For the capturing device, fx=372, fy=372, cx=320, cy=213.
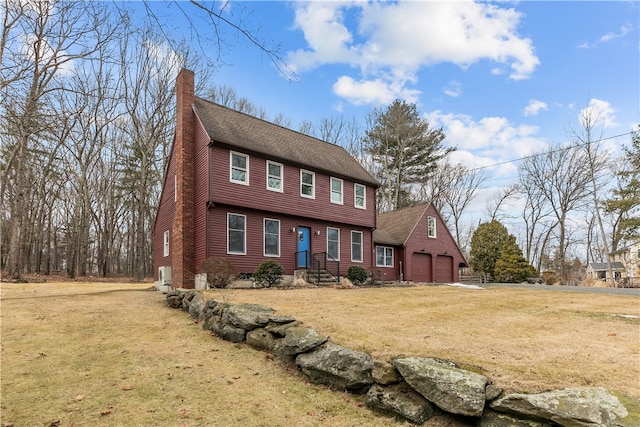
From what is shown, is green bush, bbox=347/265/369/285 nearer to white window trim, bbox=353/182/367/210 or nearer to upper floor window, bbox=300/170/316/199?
white window trim, bbox=353/182/367/210

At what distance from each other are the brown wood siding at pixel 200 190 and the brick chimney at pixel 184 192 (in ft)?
0.55

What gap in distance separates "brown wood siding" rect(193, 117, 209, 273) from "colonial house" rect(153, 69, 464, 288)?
4cm

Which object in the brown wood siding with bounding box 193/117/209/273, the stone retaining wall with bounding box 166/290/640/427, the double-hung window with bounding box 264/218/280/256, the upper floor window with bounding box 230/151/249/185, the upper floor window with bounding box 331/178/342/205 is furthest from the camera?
the upper floor window with bounding box 331/178/342/205

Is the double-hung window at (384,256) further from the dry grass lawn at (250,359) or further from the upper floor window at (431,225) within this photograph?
the dry grass lawn at (250,359)

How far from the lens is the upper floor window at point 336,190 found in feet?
60.5

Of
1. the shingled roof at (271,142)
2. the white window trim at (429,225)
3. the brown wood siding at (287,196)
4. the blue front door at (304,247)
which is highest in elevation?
the shingled roof at (271,142)

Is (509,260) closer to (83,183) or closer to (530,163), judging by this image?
(530,163)

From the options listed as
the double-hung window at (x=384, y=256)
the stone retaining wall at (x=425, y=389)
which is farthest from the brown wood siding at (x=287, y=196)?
the stone retaining wall at (x=425, y=389)

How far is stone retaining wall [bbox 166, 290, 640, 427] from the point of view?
3.09 meters

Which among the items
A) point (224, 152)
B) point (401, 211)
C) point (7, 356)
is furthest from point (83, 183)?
point (7, 356)

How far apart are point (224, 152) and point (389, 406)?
475 inches

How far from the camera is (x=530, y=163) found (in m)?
35.0

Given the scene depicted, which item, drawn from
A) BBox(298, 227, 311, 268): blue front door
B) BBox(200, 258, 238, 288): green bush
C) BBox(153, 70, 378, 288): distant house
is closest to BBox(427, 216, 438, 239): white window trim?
BBox(153, 70, 378, 288): distant house

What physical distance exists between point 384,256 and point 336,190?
6.32 metres
